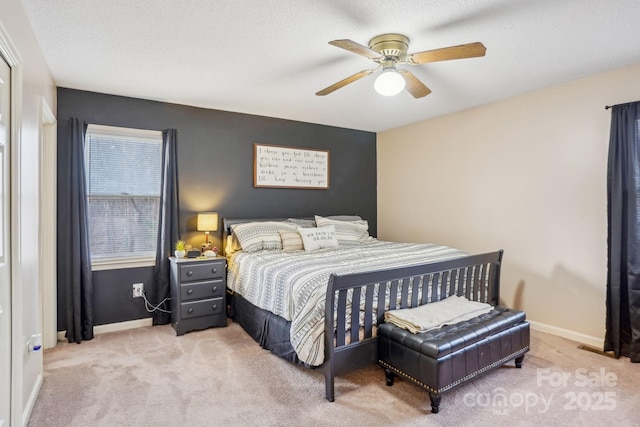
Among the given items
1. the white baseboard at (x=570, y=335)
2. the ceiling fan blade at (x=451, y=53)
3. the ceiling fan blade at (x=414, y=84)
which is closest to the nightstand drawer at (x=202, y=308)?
the ceiling fan blade at (x=414, y=84)

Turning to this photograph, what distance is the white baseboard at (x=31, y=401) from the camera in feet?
6.37

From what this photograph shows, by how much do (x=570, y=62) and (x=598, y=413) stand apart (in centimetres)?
242

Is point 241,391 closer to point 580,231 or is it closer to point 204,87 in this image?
point 204,87

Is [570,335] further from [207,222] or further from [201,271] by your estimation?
[207,222]

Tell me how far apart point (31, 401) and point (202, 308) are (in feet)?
4.74

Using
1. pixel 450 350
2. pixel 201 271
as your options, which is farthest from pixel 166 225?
pixel 450 350

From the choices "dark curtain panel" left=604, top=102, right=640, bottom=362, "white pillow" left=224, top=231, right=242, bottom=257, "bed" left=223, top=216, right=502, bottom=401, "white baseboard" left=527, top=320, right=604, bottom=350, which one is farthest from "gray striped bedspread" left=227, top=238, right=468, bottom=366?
"dark curtain panel" left=604, top=102, right=640, bottom=362

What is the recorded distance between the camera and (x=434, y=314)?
239 cm

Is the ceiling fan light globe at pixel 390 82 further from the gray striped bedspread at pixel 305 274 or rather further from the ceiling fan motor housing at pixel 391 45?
the gray striped bedspread at pixel 305 274

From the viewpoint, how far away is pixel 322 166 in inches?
188

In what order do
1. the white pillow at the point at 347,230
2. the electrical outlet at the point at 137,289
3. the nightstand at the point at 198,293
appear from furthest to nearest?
1. the white pillow at the point at 347,230
2. the electrical outlet at the point at 137,289
3. the nightstand at the point at 198,293

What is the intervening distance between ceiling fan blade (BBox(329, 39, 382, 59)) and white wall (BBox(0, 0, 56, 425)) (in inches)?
61.4

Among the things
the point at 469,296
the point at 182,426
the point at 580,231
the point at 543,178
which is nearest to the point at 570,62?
the point at 543,178

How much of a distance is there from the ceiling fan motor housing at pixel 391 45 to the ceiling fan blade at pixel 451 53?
0.30 feet
